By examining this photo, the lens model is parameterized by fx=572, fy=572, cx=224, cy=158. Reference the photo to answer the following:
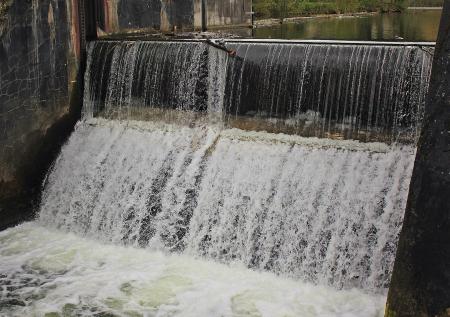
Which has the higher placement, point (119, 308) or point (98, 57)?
point (98, 57)

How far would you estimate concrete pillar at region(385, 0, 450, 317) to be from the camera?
3852 mm

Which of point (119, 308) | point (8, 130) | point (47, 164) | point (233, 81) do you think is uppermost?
point (233, 81)

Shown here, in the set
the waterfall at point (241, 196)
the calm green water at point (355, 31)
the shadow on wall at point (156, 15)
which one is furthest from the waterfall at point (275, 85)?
the calm green water at point (355, 31)

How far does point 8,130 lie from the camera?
7359 millimetres

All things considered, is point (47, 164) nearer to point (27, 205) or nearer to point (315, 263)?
point (27, 205)

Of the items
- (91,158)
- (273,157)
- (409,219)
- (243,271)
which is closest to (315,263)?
(243,271)

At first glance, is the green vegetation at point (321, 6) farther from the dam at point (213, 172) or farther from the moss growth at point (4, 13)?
the moss growth at point (4, 13)

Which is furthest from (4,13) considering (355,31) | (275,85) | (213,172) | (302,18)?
(302,18)

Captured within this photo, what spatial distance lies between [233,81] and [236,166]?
4.01 feet

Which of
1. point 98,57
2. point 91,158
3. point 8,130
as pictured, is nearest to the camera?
point 8,130

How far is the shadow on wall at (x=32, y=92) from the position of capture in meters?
7.29

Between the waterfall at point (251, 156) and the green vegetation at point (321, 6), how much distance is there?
50.3 feet

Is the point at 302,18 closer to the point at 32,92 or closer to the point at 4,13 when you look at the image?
the point at 32,92

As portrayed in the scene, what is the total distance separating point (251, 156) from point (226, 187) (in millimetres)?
488
